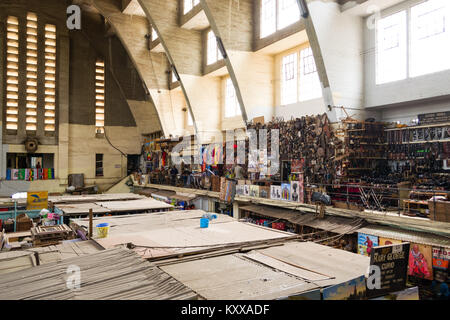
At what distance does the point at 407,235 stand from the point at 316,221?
102 inches

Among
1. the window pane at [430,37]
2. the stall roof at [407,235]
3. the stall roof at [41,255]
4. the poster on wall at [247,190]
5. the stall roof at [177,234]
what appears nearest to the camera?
the stall roof at [41,255]

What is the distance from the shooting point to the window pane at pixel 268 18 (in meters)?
15.0

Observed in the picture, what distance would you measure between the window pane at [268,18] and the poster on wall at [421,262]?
10.9 m

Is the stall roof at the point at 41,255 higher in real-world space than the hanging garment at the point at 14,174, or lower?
lower

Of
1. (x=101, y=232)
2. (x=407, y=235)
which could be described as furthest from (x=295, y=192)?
(x=101, y=232)

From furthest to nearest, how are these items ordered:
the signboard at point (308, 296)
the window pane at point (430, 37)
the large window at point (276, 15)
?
the large window at point (276, 15) → the window pane at point (430, 37) → the signboard at point (308, 296)

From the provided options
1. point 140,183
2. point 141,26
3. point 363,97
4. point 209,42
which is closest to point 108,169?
point 140,183

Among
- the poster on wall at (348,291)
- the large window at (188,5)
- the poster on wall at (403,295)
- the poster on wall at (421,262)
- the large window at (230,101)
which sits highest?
the large window at (188,5)

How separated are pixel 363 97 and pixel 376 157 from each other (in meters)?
2.34

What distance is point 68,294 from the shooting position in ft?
9.00

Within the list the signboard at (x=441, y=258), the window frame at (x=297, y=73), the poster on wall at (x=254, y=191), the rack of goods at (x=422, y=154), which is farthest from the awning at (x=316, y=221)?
the window frame at (x=297, y=73)

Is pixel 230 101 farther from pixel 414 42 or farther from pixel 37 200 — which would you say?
pixel 37 200

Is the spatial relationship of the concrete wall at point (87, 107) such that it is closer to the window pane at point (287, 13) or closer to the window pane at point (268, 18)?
the window pane at point (268, 18)

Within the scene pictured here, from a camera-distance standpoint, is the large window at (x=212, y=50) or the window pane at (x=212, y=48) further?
the window pane at (x=212, y=48)
